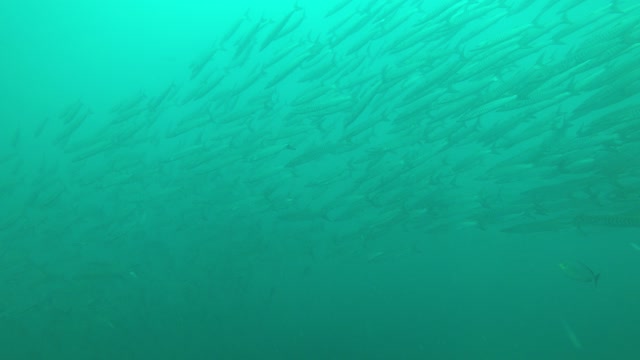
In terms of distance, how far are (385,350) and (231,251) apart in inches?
223

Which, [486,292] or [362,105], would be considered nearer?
[362,105]

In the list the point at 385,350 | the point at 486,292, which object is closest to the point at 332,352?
the point at 385,350

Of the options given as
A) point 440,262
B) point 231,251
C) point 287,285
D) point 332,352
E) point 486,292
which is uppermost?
point 231,251

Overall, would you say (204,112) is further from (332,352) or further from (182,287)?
(182,287)

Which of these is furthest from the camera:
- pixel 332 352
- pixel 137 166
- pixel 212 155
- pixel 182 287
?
pixel 182 287

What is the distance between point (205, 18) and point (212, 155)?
2255 cm

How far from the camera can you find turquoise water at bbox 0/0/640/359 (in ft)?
23.0

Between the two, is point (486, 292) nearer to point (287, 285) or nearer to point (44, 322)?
point (287, 285)

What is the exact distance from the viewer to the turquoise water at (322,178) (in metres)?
7.02

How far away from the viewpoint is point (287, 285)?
2344 centimetres

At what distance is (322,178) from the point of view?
7914 millimetres

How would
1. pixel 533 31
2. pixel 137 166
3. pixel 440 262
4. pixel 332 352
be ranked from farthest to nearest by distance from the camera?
1. pixel 440 262
2. pixel 332 352
3. pixel 137 166
4. pixel 533 31

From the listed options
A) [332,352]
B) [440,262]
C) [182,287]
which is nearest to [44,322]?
[182,287]

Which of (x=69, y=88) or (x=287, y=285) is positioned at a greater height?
(x=69, y=88)
